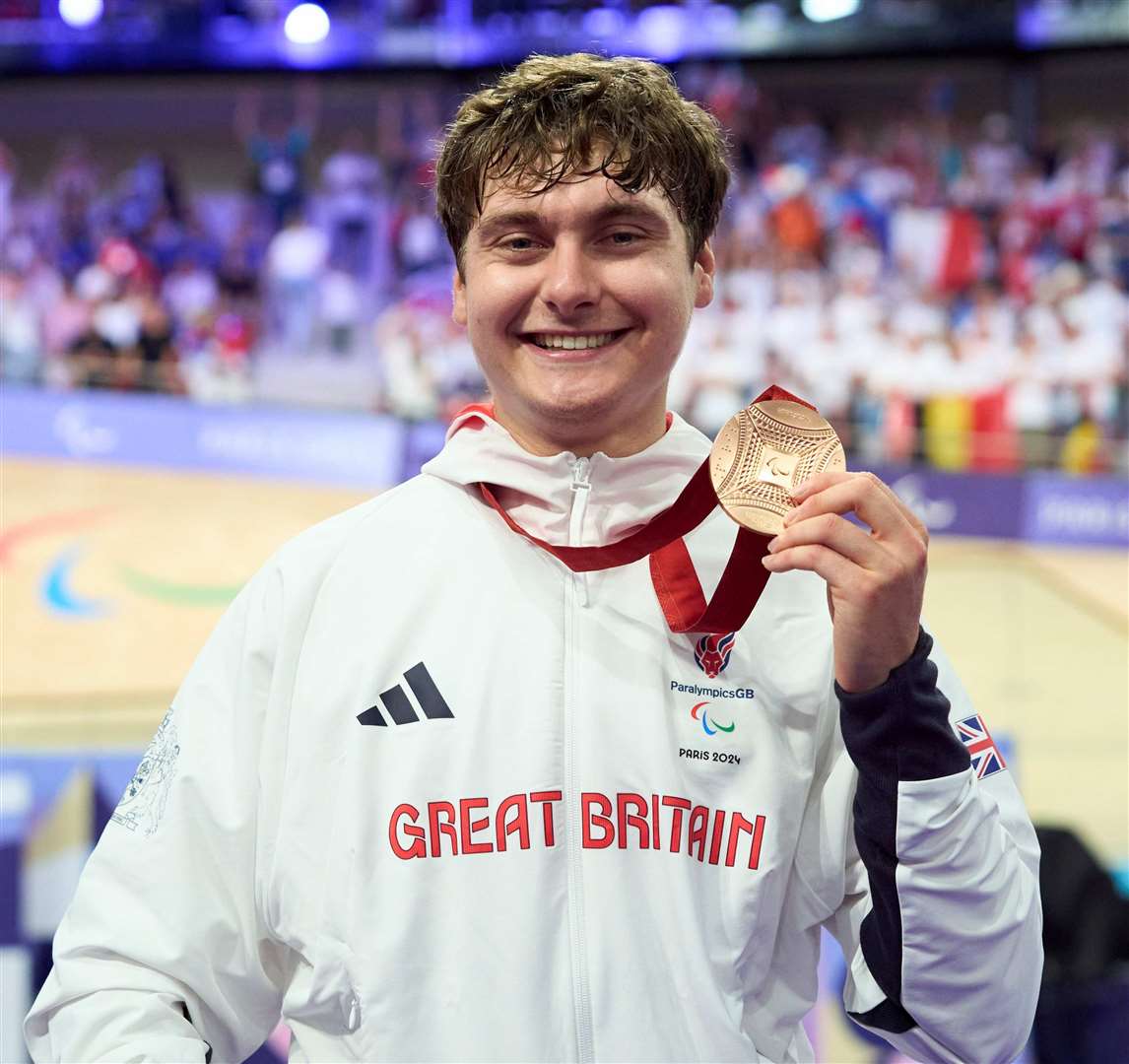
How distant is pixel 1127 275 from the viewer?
12.3 m

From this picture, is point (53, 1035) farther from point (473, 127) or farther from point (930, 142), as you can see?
point (930, 142)

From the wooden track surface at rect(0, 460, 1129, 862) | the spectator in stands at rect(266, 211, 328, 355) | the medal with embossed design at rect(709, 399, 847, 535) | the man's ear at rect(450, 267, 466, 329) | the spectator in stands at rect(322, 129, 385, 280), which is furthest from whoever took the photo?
the spectator in stands at rect(322, 129, 385, 280)

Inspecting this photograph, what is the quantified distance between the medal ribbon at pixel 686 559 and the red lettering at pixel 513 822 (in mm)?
278

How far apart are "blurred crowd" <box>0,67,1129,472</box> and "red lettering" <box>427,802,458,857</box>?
7399 millimetres

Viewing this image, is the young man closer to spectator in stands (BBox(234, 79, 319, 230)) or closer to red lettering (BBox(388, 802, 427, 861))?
red lettering (BBox(388, 802, 427, 861))

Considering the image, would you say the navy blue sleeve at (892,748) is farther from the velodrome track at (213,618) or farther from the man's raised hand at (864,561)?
the velodrome track at (213,618)

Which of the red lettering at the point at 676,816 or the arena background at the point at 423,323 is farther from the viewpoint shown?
the arena background at the point at 423,323

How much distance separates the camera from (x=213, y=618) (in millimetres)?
7461

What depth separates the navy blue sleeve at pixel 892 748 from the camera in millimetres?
1490

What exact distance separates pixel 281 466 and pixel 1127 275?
7.36 metres

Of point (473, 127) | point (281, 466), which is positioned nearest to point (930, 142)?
point (281, 466)

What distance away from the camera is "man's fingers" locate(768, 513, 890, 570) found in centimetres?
146

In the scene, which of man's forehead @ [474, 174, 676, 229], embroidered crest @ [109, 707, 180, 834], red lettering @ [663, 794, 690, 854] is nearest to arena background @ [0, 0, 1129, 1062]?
embroidered crest @ [109, 707, 180, 834]

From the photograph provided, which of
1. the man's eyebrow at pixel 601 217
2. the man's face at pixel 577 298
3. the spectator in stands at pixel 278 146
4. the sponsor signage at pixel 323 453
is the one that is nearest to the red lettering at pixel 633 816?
the man's face at pixel 577 298
